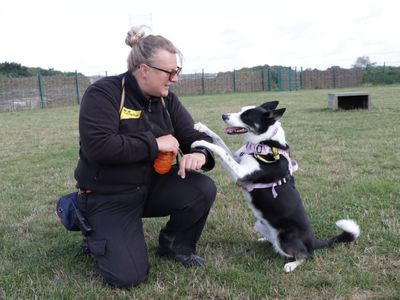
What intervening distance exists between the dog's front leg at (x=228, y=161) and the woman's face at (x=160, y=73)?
1.72ft

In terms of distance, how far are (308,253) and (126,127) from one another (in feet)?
4.73

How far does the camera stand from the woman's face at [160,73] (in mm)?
2816

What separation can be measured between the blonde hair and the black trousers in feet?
2.67

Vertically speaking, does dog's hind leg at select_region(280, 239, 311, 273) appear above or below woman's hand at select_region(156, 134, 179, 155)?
below

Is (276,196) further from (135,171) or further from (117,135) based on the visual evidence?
(117,135)

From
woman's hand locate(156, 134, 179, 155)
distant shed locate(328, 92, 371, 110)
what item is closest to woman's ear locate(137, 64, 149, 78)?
woman's hand locate(156, 134, 179, 155)

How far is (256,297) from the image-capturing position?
262cm

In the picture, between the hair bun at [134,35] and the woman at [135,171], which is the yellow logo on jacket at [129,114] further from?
the hair bun at [134,35]

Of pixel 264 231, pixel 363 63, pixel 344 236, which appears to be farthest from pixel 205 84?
→ pixel 344 236

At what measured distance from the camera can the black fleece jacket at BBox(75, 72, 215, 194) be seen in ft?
9.07

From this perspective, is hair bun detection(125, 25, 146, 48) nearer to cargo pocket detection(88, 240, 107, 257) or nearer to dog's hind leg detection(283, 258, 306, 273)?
cargo pocket detection(88, 240, 107, 257)

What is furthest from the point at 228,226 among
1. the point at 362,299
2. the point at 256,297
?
the point at 362,299

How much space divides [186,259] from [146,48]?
140 cm

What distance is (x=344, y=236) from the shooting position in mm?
3197
